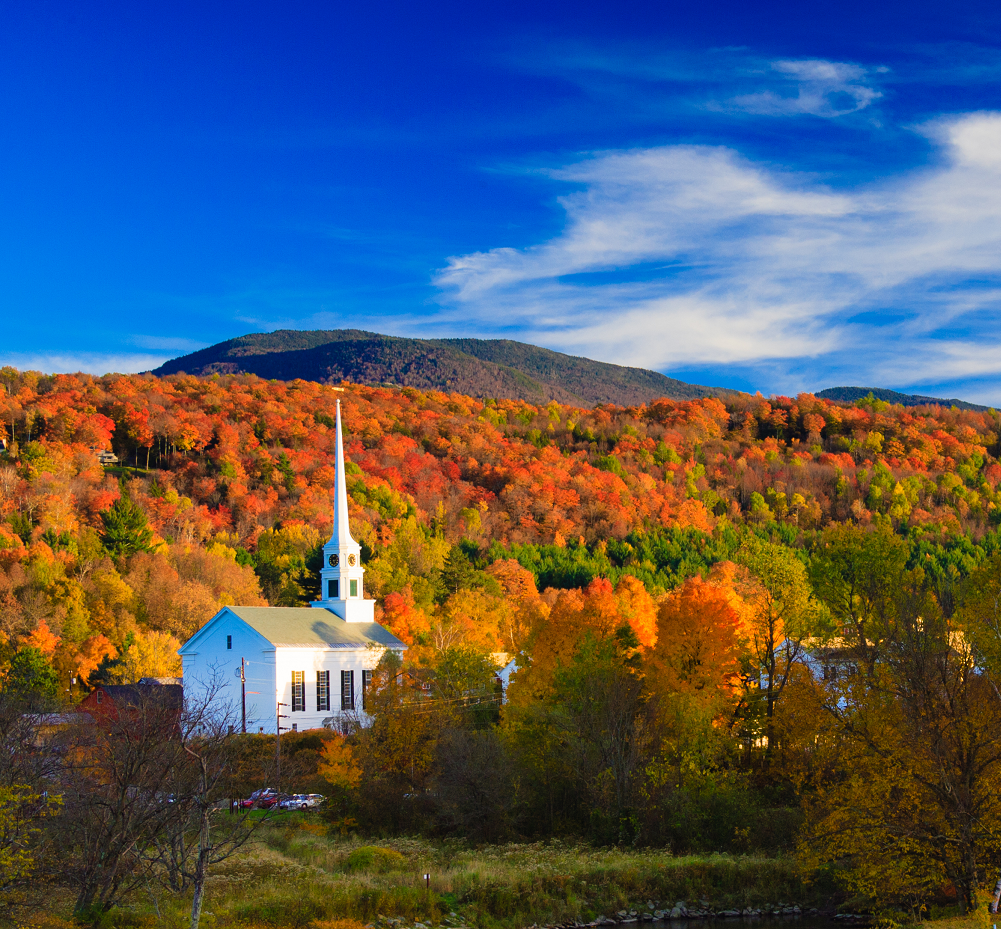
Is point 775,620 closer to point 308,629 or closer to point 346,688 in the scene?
point 346,688

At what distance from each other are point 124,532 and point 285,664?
33.3 meters

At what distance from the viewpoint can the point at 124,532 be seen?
86.8m

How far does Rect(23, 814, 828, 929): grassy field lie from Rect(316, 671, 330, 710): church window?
64.4ft

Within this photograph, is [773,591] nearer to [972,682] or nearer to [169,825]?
[972,682]

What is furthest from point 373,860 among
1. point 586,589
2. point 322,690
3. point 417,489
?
point 417,489

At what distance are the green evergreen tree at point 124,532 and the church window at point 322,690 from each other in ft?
106

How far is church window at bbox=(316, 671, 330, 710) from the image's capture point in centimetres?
6103

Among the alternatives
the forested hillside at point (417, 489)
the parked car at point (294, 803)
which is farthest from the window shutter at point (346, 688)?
the forested hillside at point (417, 489)

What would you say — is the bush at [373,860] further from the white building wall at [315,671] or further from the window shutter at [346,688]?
the window shutter at [346,688]

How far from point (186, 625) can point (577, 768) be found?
41.5m

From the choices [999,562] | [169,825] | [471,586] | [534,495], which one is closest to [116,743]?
[169,825]

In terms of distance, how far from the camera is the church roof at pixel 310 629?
2378 inches

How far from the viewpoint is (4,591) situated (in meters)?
76.6

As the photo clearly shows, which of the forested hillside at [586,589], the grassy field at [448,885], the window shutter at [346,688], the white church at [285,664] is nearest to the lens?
the grassy field at [448,885]
